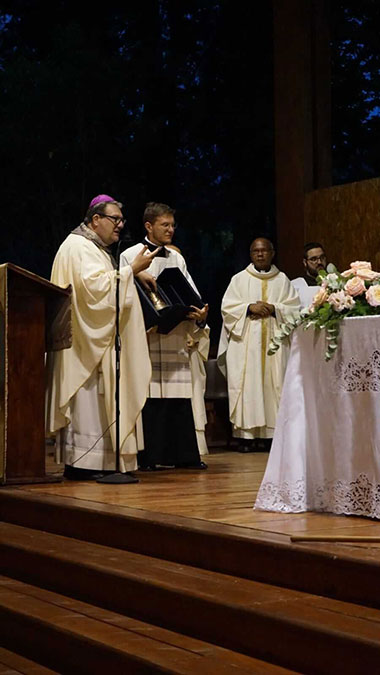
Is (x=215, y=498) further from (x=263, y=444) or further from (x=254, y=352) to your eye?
(x=263, y=444)

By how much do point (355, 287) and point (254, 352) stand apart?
4.26 m

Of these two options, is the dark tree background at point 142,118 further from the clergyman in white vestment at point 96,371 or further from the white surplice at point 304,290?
the clergyman in white vestment at point 96,371

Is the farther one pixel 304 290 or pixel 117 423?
pixel 304 290

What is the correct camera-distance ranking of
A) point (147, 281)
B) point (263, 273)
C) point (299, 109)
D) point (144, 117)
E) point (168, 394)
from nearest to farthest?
point (147, 281)
point (168, 394)
point (263, 273)
point (299, 109)
point (144, 117)

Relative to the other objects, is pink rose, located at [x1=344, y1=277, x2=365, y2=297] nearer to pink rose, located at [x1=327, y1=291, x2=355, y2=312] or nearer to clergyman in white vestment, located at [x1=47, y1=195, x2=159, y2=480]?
pink rose, located at [x1=327, y1=291, x2=355, y2=312]

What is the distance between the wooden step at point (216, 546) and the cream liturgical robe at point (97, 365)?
0.75 metres

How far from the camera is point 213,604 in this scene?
13.3ft

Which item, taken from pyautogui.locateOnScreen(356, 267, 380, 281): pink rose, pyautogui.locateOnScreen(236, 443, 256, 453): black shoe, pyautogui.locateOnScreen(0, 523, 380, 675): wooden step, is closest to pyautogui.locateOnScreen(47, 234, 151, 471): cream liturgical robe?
pyautogui.locateOnScreen(0, 523, 380, 675): wooden step

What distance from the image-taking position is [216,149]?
15969mm

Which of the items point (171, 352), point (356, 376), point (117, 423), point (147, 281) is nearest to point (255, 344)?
point (171, 352)

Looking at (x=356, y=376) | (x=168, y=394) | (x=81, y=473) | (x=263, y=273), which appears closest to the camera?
(x=356, y=376)

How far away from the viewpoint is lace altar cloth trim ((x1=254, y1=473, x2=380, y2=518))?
489 cm

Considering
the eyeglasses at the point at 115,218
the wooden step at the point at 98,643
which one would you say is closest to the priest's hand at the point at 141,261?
the eyeglasses at the point at 115,218

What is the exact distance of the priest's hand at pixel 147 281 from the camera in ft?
24.0
